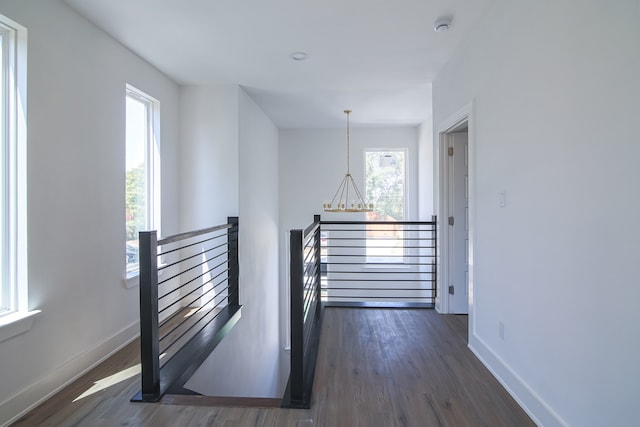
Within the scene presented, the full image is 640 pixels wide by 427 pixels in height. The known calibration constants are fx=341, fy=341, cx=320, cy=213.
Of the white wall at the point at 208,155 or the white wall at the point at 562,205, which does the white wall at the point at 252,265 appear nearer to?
the white wall at the point at 208,155

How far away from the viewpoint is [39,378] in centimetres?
211

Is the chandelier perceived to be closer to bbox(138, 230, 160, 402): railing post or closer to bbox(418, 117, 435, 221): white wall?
bbox(418, 117, 435, 221): white wall

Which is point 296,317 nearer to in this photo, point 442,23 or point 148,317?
point 148,317

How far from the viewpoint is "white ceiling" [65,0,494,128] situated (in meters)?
2.41

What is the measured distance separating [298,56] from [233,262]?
228 centimetres

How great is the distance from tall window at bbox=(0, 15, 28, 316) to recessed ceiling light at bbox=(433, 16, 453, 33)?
2.74m

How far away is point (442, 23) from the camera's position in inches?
101

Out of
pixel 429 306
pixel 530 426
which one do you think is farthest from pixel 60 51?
pixel 429 306

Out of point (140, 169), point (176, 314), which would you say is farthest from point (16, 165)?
point (176, 314)

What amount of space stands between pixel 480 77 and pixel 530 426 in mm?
2261

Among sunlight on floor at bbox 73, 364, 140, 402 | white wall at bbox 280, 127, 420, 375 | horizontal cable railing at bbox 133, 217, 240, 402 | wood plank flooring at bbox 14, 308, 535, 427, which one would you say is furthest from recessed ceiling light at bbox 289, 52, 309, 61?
white wall at bbox 280, 127, 420, 375

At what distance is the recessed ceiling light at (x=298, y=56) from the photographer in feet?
10.3

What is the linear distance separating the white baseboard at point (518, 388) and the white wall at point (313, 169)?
393 cm

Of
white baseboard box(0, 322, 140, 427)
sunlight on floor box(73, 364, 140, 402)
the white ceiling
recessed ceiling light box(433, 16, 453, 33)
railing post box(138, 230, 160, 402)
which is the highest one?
the white ceiling
